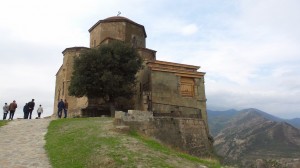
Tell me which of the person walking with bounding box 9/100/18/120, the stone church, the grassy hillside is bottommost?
the grassy hillside

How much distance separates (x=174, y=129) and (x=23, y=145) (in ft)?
36.7

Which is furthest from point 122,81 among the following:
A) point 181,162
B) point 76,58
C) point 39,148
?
point 181,162

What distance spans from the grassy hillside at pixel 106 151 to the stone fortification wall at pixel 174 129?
7.31ft

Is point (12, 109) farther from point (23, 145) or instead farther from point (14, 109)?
point (23, 145)

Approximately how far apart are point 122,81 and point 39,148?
11971 mm

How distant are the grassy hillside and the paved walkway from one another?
427 millimetres

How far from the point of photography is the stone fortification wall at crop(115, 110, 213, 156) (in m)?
17.7

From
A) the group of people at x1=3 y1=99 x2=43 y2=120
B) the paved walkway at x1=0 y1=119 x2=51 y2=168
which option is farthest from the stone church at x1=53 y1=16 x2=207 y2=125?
the paved walkway at x1=0 y1=119 x2=51 y2=168

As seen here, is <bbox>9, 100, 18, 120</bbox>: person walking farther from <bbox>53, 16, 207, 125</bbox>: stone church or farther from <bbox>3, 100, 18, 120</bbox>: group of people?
<bbox>53, 16, 207, 125</bbox>: stone church

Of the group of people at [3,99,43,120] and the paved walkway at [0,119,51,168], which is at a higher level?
the group of people at [3,99,43,120]

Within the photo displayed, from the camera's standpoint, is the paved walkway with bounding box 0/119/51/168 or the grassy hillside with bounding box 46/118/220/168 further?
the paved walkway with bounding box 0/119/51/168

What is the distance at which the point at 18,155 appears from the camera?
39.7 feet

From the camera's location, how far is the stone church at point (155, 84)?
25.0 metres

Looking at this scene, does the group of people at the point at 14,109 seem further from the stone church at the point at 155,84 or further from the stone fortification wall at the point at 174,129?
the stone fortification wall at the point at 174,129
